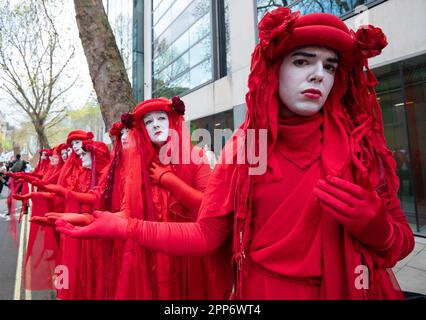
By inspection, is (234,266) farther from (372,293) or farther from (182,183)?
(182,183)

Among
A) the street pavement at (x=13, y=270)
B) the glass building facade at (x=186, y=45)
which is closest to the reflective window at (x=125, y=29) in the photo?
the glass building facade at (x=186, y=45)

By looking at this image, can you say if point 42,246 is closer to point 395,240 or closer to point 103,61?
point 103,61

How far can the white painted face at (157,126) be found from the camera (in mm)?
1961

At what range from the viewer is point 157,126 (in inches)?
77.4

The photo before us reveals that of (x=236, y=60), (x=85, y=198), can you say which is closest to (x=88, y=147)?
(x=85, y=198)

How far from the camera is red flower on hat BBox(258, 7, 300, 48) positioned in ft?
3.23

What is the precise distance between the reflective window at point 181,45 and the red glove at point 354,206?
9.74 meters

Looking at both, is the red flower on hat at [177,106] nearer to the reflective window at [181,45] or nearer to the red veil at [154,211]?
the red veil at [154,211]

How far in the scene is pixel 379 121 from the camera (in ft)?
3.71

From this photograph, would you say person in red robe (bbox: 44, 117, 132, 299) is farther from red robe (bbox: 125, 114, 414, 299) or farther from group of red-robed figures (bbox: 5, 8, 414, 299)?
red robe (bbox: 125, 114, 414, 299)

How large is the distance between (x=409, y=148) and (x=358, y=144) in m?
4.80

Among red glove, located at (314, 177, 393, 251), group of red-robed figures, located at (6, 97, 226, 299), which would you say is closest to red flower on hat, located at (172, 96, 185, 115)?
group of red-robed figures, located at (6, 97, 226, 299)

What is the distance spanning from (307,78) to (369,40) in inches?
10.1
